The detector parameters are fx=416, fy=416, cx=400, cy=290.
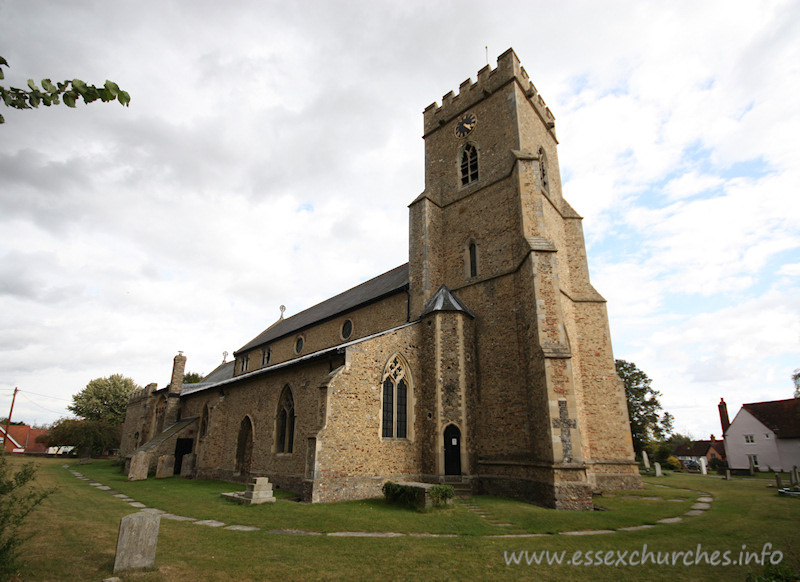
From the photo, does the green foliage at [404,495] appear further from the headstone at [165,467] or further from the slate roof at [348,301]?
the headstone at [165,467]

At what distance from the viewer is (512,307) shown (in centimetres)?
1709

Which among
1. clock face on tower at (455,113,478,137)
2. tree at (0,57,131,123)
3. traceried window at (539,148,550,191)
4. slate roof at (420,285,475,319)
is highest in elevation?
clock face on tower at (455,113,478,137)

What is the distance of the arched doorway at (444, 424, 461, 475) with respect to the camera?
15742 mm

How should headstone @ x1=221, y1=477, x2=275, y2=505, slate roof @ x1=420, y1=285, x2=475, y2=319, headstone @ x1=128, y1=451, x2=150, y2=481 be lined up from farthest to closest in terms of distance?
headstone @ x1=128, y1=451, x2=150, y2=481 < slate roof @ x1=420, y1=285, x2=475, y2=319 < headstone @ x1=221, y1=477, x2=275, y2=505

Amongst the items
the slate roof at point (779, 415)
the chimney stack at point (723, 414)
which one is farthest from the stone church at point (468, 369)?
the chimney stack at point (723, 414)

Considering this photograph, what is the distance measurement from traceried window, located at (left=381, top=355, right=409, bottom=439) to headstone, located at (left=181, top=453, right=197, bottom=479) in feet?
46.7

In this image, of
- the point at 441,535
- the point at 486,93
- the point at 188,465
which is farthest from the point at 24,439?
the point at 486,93

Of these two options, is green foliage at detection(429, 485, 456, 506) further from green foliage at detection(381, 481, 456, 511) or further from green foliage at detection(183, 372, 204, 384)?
green foliage at detection(183, 372, 204, 384)

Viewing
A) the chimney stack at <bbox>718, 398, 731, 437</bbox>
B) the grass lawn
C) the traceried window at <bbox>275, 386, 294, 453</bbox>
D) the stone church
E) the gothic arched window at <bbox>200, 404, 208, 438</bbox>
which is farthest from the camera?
the chimney stack at <bbox>718, 398, 731, 437</bbox>

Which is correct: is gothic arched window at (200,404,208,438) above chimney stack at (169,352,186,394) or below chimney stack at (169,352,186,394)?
below

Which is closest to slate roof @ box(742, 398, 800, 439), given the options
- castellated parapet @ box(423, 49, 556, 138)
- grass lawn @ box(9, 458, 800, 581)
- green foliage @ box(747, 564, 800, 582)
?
grass lawn @ box(9, 458, 800, 581)

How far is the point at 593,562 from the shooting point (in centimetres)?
780

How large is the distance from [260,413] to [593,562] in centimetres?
1552

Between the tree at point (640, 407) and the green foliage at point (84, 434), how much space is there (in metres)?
48.9
